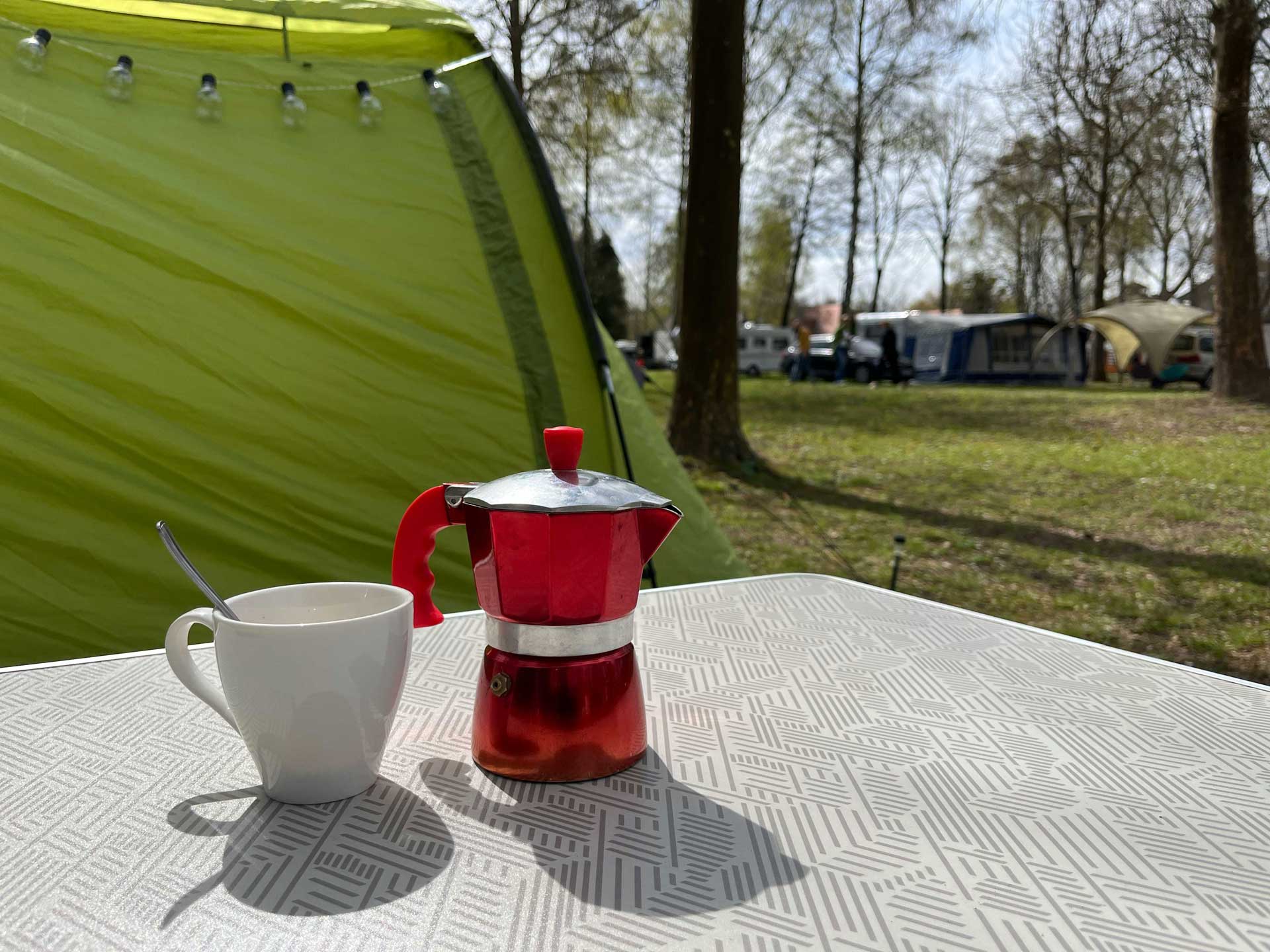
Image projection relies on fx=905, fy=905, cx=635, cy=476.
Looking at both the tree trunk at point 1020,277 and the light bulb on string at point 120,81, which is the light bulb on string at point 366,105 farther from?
the tree trunk at point 1020,277

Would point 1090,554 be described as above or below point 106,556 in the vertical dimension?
below

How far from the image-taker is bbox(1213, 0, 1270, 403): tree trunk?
7.89m

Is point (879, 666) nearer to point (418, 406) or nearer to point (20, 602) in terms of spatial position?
point (418, 406)

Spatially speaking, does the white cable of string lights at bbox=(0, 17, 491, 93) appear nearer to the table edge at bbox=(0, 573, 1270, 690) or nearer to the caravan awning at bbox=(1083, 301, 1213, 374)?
the table edge at bbox=(0, 573, 1270, 690)

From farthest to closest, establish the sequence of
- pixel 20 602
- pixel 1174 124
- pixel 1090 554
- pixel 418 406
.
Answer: pixel 1174 124 < pixel 1090 554 < pixel 418 406 < pixel 20 602

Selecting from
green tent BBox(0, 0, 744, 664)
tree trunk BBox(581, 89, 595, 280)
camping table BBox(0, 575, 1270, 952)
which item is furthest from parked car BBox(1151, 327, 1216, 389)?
camping table BBox(0, 575, 1270, 952)

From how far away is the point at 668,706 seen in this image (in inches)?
31.9

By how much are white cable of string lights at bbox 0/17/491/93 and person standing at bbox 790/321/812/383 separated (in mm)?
15231

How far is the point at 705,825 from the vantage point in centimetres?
60

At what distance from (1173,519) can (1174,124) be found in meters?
11.7

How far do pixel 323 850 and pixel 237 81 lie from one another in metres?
1.97

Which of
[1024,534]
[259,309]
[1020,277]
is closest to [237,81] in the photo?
[259,309]

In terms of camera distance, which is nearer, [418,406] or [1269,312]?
[418,406]

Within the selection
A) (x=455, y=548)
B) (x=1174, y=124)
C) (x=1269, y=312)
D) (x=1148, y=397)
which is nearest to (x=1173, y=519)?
(x=455, y=548)
